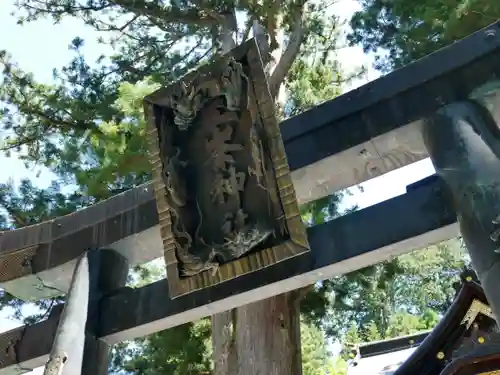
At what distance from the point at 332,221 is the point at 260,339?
7.39 ft

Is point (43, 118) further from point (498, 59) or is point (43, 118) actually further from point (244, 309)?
point (498, 59)

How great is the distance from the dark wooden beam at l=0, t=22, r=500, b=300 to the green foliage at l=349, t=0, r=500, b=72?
2149 mm

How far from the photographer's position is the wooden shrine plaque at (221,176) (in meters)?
2.85

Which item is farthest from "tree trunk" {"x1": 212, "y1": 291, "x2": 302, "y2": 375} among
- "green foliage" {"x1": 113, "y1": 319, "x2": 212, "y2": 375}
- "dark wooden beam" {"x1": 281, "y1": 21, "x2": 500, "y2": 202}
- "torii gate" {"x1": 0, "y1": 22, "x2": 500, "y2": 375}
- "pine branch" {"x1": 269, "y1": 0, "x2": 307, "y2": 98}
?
"pine branch" {"x1": 269, "y1": 0, "x2": 307, "y2": 98}

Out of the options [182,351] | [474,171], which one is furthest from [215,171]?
[182,351]

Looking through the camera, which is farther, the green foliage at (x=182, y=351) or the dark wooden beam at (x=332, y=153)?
the green foliage at (x=182, y=351)

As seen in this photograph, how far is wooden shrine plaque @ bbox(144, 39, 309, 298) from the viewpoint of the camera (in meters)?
2.85

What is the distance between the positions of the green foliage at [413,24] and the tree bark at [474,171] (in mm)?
2514

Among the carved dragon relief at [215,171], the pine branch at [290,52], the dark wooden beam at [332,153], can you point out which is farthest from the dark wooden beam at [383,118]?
the pine branch at [290,52]

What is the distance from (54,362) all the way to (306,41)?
6.25 metres

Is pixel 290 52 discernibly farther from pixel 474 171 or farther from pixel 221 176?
pixel 474 171

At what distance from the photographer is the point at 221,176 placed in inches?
126

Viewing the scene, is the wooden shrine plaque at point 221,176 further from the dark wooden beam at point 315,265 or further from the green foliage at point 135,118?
the green foliage at point 135,118

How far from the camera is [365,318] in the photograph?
16172 mm
